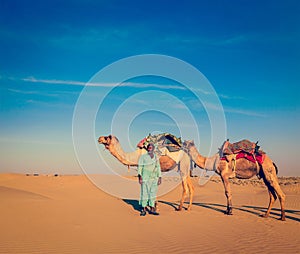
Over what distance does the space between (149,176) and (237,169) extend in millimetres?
3586

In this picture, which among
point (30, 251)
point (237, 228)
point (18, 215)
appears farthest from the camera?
point (18, 215)

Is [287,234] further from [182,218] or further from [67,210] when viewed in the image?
[67,210]

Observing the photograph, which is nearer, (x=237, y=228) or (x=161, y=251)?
(x=161, y=251)

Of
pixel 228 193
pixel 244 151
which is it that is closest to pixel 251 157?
pixel 244 151

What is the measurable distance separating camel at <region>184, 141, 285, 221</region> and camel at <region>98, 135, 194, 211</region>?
1.49 ft

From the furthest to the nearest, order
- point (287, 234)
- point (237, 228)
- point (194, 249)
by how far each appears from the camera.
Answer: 1. point (237, 228)
2. point (287, 234)
3. point (194, 249)

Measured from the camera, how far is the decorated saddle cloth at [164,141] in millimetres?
13078

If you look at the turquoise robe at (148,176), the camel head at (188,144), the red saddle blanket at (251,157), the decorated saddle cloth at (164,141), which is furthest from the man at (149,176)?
the red saddle blanket at (251,157)

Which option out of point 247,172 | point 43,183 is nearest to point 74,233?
point 247,172

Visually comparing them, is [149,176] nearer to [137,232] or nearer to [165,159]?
[165,159]

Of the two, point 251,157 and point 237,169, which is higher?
point 251,157

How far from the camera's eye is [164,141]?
13805 millimetres

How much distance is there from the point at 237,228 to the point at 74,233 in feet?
16.5

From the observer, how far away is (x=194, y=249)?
311 inches
